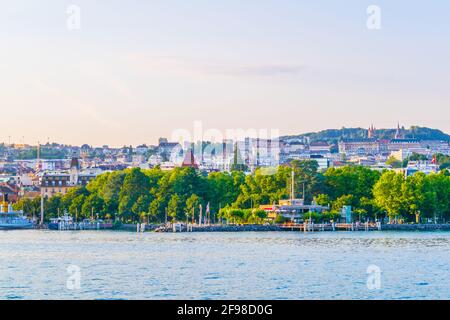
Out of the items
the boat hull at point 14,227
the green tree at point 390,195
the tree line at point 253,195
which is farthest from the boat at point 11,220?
the green tree at point 390,195

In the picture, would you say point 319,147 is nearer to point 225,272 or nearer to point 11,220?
point 11,220

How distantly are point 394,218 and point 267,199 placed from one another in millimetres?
9151

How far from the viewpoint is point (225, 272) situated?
26422 mm

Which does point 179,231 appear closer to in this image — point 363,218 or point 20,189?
point 363,218

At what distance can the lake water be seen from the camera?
829 inches

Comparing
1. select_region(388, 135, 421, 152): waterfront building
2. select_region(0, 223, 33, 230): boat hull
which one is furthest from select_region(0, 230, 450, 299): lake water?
select_region(388, 135, 421, 152): waterfront building

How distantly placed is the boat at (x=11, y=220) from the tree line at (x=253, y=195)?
3664mm

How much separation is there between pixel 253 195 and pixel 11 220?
57.5 feet

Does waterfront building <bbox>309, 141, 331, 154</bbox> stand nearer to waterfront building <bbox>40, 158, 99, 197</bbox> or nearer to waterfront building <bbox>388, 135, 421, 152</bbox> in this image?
waterfront building <bbox>388, 135, 421, 152</bbox>

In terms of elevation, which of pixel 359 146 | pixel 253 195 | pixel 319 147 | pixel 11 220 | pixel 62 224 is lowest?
pixel 62 224

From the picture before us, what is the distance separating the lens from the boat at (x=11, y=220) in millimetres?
71062

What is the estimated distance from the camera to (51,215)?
253ft

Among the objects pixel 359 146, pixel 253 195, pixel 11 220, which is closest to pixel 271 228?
pixel 253 195
